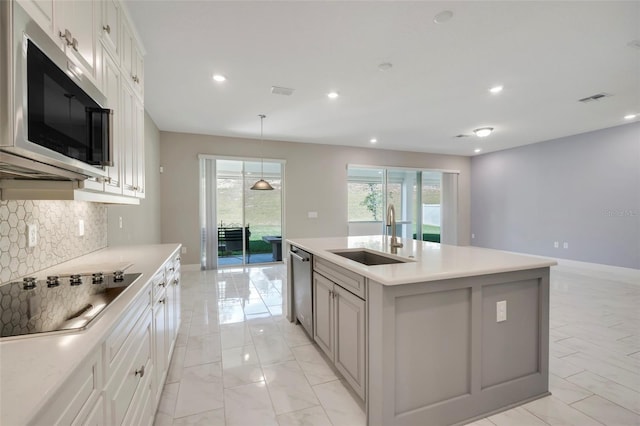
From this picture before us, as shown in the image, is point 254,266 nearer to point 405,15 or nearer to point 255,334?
point 255,334

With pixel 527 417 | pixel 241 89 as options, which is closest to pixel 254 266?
pixel 241 89

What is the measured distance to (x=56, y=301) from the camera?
116 cm

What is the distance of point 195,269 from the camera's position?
5.75 metres

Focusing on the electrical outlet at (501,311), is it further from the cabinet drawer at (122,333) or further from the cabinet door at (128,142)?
the cabinet door at (128,142)

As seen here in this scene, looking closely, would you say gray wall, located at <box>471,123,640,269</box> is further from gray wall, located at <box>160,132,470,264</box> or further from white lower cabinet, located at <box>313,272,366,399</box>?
white lower cabinet, located at <box>313,272,366,399</box>

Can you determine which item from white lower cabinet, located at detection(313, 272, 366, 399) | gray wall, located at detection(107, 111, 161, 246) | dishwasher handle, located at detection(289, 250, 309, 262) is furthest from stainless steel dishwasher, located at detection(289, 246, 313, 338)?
gray wall, located at detection(107, 111, 161, 246)

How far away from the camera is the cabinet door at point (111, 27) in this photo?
171cm

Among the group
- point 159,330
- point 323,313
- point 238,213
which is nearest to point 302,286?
point 323,313

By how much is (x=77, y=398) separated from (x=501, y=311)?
203 centimetres

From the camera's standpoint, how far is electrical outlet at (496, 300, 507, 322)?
1754 mm

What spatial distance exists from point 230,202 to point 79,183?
4.64m

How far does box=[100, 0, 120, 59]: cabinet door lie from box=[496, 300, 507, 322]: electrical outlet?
9.37ft

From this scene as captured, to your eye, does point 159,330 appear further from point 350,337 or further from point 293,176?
point 293,176

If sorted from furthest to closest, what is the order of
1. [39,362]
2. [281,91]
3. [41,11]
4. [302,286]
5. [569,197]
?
[569,197], [281,91], [302,286], [41,11], [39,362]
